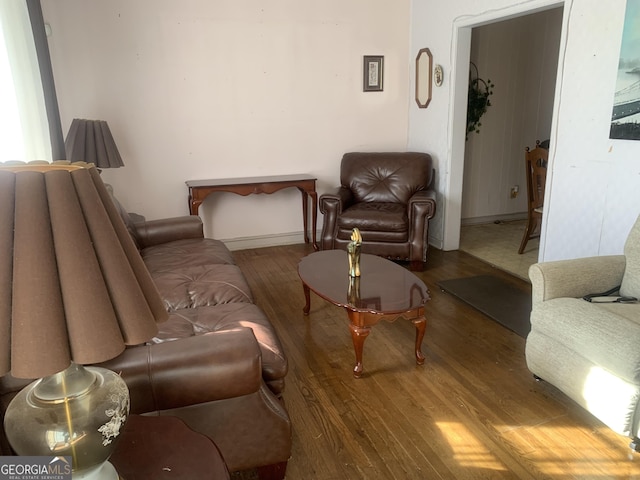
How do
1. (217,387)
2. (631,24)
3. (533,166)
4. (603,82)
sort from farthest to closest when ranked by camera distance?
(533,166) → (603,82) → (631,24) → (217,387)

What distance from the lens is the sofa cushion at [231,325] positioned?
67.3 inches

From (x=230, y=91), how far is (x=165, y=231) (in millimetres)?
1699

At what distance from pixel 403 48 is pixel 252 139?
1847 mm

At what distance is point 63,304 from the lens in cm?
76

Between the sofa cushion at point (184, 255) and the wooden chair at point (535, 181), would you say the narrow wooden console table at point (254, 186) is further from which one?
the wooden chair at point (535, 181)

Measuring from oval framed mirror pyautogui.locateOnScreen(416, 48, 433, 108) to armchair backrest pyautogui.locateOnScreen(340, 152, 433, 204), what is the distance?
0.60 meters

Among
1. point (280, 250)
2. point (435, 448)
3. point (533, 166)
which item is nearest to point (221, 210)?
point (280, 250)

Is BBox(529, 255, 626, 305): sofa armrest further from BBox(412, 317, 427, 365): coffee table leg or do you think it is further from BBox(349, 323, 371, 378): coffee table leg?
BBox(349, 323, 371, 378): coffee table leg

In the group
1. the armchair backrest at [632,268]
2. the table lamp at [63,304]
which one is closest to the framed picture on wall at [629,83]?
the armchair backrest at [632,268]

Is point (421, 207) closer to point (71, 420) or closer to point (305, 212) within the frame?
point (305, 212)

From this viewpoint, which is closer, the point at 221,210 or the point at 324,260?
the point at 324,260

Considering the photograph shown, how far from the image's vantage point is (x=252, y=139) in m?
4.45

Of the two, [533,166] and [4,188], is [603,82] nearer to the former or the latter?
[533,166]

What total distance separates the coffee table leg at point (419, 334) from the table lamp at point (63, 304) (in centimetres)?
177
